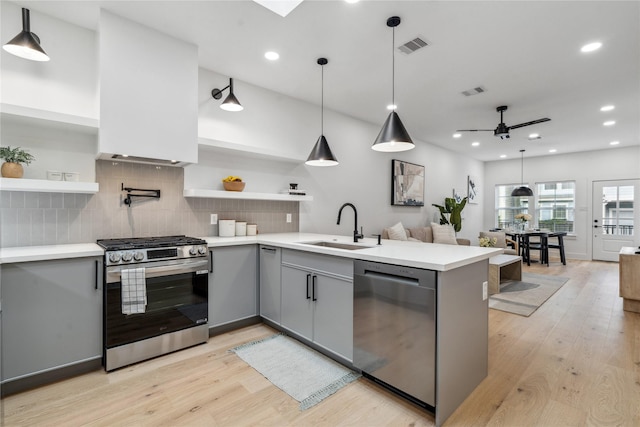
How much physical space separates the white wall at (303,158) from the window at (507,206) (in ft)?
12.8

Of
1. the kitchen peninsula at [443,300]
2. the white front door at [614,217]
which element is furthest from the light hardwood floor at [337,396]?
the white front door at [614,217]

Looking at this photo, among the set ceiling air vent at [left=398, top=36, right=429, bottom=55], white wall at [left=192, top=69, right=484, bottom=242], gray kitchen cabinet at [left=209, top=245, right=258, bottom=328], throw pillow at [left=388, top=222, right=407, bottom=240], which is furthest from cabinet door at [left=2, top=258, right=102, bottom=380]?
throw pillow at [left=388, top=222, right=407, bottom=240]

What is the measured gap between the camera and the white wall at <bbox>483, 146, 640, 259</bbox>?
7.07 metres

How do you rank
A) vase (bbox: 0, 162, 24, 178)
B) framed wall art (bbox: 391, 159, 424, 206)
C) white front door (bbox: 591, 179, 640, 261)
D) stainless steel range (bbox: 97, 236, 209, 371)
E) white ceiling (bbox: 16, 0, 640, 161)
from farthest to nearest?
white front door (bbox: 591, 179, 640, 261) → framed wall art (bbox: 391, 159, 424, 206) → white ceiling (bbox: 16, 0, 640, 161) → stainless steel range (bbox: 97, 236, 209, 371) → vase (bbox: 0, 162, 24, 178)

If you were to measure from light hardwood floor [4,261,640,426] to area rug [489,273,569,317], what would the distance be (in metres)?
0.92

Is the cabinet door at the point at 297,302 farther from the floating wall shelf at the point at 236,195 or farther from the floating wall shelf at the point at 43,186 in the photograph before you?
the floating wall shelf at the point at 43,186

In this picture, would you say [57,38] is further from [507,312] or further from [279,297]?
[507,312]

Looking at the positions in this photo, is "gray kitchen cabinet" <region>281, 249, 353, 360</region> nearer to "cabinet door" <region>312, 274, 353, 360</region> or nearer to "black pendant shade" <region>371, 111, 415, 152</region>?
"cabinet door" <region>312, 274, 353, 360</region>

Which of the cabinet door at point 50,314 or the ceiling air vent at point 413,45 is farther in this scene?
the ceiling air vent at point 413,45

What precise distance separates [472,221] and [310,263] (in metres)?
7.30

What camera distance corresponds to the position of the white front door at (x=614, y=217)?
6992mm

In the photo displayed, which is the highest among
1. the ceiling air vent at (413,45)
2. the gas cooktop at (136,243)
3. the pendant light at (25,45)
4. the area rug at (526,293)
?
the ceiling air vent at (413,45)

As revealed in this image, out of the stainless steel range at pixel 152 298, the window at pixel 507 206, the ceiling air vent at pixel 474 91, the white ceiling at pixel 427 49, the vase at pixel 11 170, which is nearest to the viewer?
the vase at pixel 11 170

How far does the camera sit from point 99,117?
2387 millimetres
